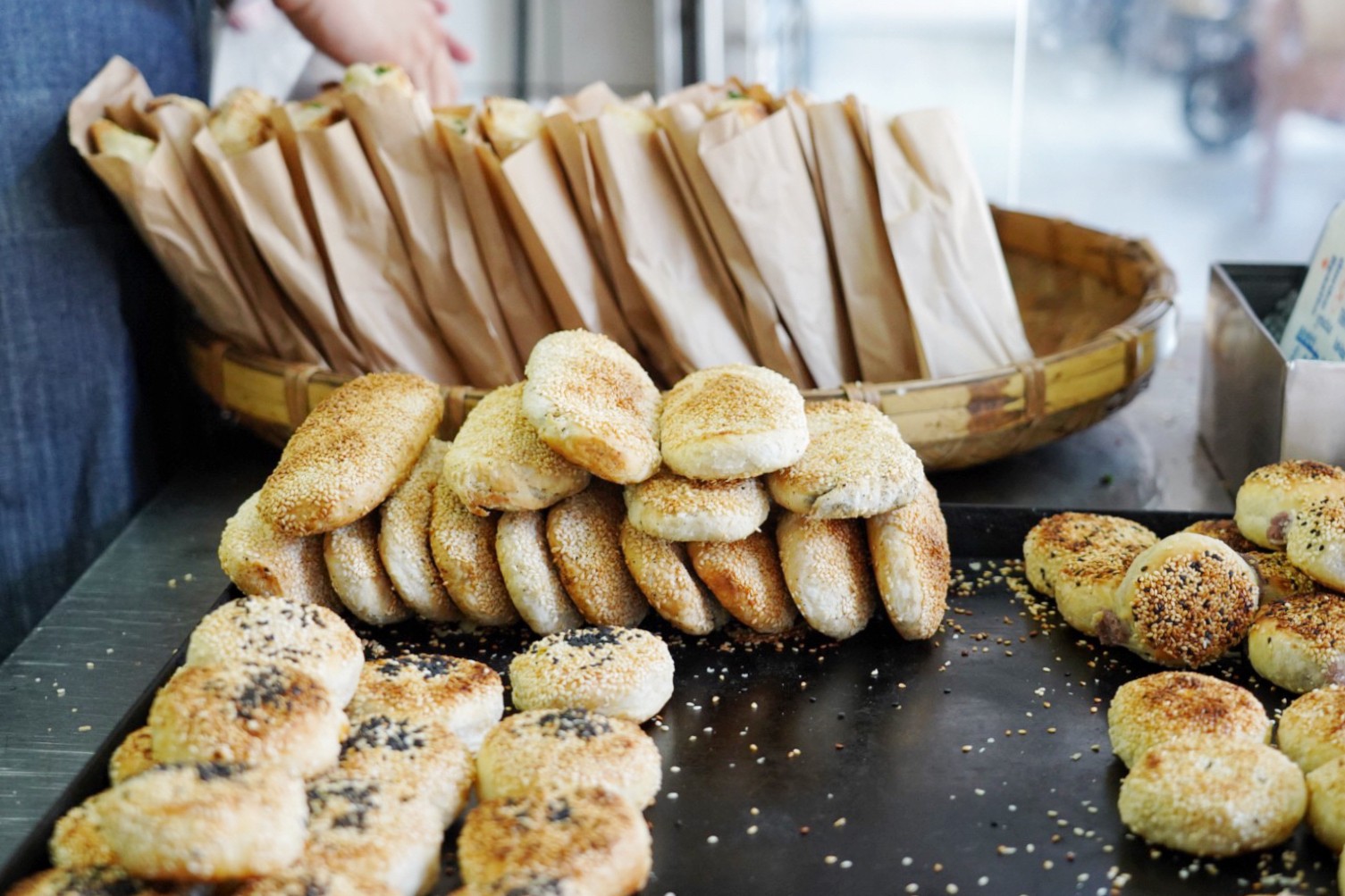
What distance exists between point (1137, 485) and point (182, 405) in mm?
1488

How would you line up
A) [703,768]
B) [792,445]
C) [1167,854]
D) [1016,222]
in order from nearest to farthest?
[1167,854] < [703,768] < [792,445] < [1016,222]

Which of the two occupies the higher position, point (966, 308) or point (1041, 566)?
point (966, 308)

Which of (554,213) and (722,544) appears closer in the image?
(722,544)

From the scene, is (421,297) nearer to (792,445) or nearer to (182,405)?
(182,405)

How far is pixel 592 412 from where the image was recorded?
4.09ft

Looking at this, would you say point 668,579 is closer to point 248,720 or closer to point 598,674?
point 598,674

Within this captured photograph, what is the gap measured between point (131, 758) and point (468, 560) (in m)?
0.39

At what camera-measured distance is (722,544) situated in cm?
129

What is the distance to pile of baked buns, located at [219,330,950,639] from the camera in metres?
1.24

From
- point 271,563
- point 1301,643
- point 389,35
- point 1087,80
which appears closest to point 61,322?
point 271,563

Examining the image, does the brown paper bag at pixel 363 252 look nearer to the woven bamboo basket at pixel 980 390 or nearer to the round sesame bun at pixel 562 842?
the woven bamboo basket at pixel 980 390

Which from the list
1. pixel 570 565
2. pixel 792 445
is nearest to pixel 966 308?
pixel 792 445

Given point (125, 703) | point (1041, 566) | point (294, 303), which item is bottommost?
point (125, 703)

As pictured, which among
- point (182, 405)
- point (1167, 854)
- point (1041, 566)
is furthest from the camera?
point (182, 405)
